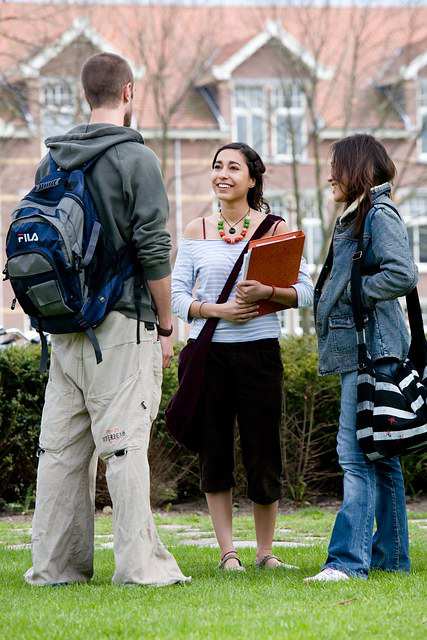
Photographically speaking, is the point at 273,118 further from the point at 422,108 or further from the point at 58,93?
the point at 422,108

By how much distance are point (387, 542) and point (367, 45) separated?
24933mm

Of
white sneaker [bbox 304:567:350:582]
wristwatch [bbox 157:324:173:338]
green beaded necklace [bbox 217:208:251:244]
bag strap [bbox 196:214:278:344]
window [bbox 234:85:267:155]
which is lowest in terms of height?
white sneaker [bbox 304:567:350:582]

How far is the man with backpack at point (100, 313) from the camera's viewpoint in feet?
17.5

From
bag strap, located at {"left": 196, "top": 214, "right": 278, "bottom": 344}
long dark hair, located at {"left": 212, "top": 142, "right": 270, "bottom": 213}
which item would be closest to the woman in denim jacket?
bag strap, located at {"left": 196, "top": 214, "right": 278, "bottom": 344}

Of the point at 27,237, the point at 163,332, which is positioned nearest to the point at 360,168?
the point at 163,332

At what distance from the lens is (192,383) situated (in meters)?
6.14

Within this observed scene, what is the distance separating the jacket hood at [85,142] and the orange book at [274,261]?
79 centimetres

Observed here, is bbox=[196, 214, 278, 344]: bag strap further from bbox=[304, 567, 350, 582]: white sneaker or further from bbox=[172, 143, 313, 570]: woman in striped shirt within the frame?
bbox=[304, 567, 350, 582]: white sneaker

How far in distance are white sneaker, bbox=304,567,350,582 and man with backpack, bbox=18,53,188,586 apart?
0.61 meters

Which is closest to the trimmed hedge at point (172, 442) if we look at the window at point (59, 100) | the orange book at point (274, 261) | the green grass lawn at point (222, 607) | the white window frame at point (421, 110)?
the green grass lawn at point (222, 607)

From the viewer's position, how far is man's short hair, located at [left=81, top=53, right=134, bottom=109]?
557 cm

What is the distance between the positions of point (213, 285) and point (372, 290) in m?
0.98

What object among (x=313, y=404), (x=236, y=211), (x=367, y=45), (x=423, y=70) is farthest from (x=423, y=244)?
(x=236, y=211)

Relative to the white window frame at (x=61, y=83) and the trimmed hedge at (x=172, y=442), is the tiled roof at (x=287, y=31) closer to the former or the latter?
the white window frame at (x=61, y=83)
